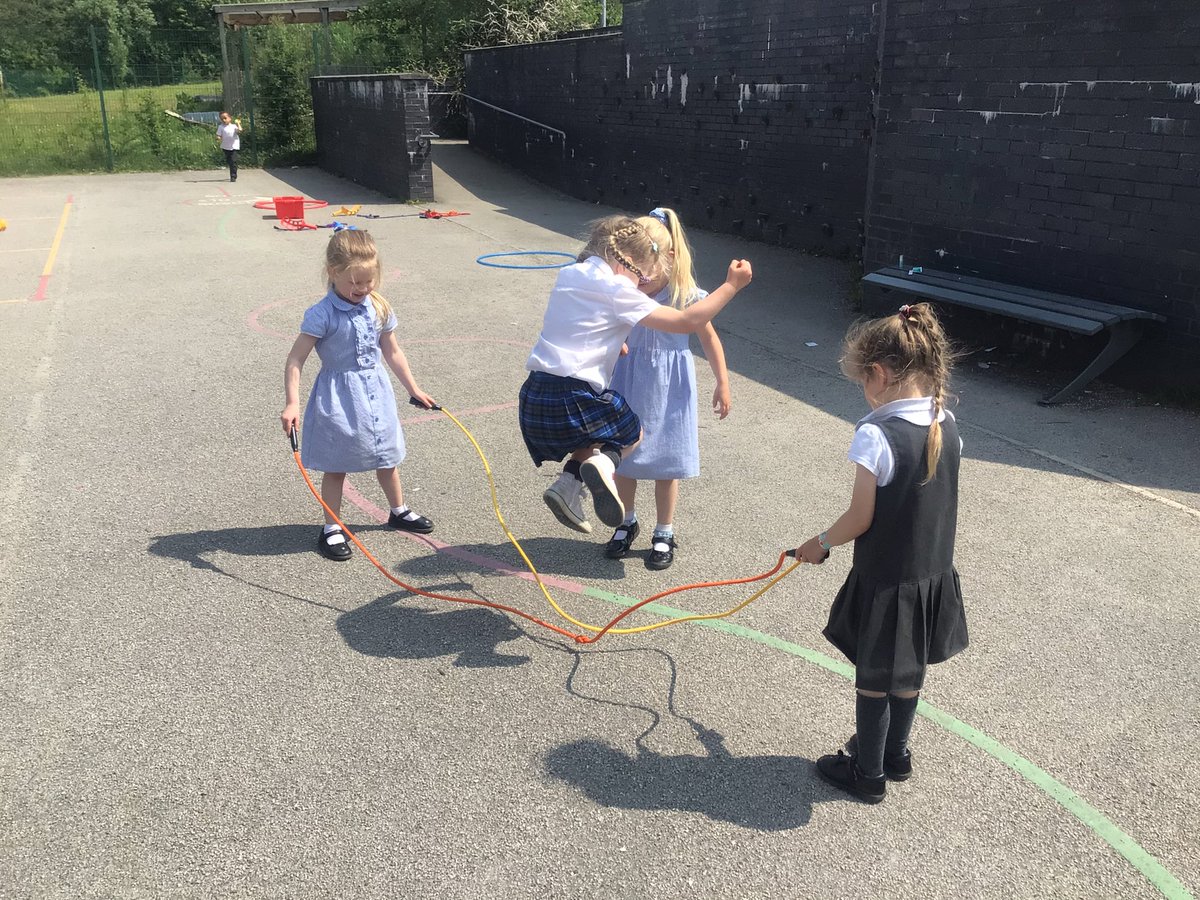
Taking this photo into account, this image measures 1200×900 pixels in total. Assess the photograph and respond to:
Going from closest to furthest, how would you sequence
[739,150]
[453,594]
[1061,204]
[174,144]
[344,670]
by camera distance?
[344,670]
[453,594]
[1061,204]
[739,150]
[174,144]

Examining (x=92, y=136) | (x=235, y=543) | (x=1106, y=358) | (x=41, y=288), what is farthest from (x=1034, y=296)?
(x=92, y=136)

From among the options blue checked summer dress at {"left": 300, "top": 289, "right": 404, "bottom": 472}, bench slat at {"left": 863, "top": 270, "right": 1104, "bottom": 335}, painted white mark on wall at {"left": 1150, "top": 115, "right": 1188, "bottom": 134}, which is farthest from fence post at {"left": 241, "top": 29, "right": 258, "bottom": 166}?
blue checked summer dress at {"left": 300, "top": 289, "right": 404, "bottom": 472}

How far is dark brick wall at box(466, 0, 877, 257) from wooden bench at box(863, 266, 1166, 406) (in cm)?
402

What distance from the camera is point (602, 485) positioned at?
12.0 ft

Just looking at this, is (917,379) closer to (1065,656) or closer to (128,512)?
(1065,656)

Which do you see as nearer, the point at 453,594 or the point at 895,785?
the point at 895,785

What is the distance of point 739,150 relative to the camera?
13711 millimetres

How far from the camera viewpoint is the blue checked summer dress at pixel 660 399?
4.38 meters

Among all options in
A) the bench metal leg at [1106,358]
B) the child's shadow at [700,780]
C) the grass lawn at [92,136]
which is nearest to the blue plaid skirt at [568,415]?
the child's shadow at [700,780]

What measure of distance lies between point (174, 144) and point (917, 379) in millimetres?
24239

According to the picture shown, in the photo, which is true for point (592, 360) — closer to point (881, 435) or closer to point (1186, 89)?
point (881, 435)

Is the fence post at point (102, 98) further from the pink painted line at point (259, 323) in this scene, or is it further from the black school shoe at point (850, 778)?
the black school shoe at point (850, 778)

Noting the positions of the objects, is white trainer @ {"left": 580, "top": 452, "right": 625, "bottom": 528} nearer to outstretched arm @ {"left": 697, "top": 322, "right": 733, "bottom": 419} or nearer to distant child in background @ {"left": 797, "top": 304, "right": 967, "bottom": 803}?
outstretched arm @ {"left": 697, "top": 322, "right": 733, "bottom": 419}

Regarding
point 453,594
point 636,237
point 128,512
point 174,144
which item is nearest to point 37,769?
point 453,594
